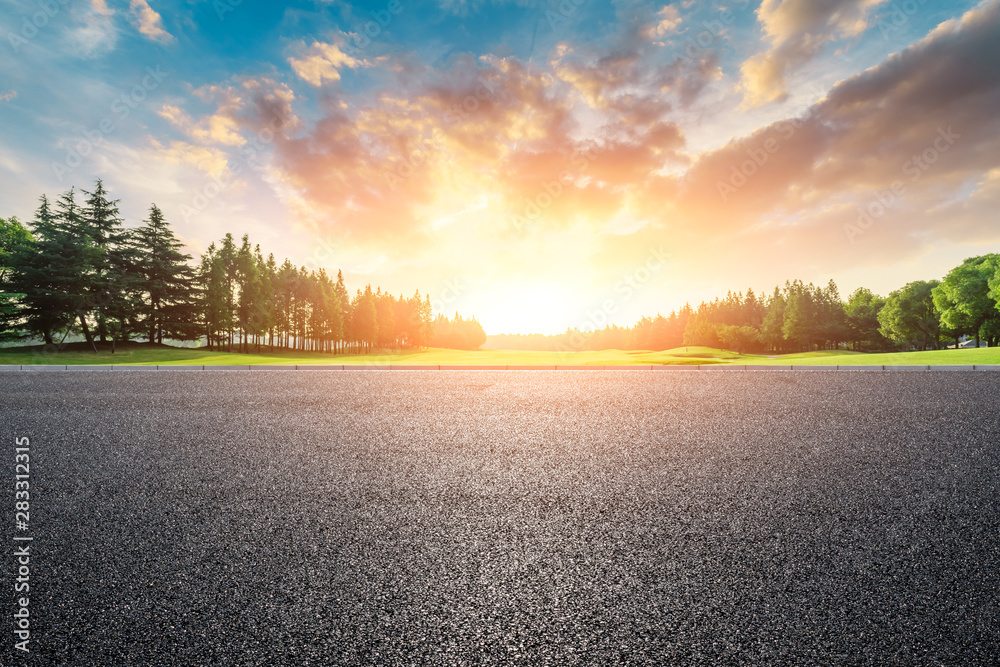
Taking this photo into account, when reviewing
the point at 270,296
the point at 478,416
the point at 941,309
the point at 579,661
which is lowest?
the point at 579,661

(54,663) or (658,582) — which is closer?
(54,663)

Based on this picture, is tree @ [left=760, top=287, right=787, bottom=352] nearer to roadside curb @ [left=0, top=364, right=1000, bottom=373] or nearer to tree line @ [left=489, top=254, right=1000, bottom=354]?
tree line @ [left=489, top=254, right=1000, bottom=354]

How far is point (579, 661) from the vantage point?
239 centimetres

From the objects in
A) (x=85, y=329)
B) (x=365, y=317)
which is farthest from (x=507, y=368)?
(x=365, y=317)

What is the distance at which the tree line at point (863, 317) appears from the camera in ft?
149

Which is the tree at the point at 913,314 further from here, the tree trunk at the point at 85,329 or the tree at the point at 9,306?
the tree at the point at 9,306

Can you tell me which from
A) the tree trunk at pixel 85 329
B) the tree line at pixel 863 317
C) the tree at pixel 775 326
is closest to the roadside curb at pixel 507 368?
the tree trunk at pixel 85 329

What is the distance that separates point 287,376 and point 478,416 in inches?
329

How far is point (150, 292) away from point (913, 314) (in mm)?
93699

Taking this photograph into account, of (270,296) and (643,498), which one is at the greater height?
(270,296)

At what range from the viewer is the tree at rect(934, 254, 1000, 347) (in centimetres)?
4444

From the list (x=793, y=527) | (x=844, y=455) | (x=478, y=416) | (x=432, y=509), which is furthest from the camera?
(x=478, y=416)

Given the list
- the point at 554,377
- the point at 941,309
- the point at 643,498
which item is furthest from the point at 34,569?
the point at 941,309

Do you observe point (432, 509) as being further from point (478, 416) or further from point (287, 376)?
point (287, 376)
